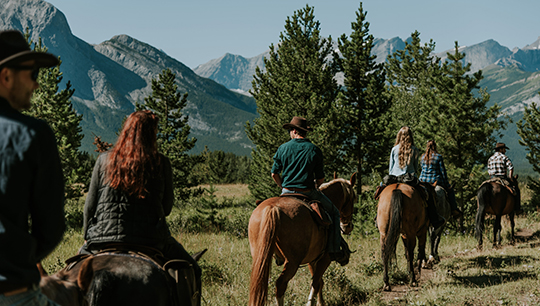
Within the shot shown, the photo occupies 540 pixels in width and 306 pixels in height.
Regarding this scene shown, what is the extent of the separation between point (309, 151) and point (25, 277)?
417 cm

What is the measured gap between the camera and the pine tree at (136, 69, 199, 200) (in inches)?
869

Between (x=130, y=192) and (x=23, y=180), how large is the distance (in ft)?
4.69

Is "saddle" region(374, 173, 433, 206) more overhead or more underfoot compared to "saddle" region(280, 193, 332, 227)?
more overhead

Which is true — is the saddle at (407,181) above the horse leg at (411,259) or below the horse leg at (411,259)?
above

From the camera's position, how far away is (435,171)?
9500 millimetres

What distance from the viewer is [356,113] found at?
74.1 ft

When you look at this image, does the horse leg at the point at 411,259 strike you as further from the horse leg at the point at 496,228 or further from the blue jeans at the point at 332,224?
the horse leg at the point at 496,228

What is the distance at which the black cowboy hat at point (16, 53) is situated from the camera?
1.72 metres

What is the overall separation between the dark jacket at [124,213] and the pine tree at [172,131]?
18.9 metres

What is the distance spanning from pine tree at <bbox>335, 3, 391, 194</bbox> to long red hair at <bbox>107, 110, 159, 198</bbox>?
19.8 metres

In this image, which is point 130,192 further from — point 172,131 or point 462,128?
point 172,131

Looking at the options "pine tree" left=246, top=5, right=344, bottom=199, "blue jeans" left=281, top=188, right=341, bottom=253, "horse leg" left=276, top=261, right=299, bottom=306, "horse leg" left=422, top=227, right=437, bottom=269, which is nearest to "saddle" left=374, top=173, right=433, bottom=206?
"horse leg" left=422, top=227, right=437, bottom=269

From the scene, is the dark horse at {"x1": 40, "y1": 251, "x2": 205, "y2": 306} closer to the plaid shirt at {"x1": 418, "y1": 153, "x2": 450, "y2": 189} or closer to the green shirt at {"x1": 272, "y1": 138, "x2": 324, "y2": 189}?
the green shirt at {"x1": 272, "y1": 138, "x2": 324, "y2": 189}

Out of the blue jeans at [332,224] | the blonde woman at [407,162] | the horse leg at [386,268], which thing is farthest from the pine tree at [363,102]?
the blue jeans at [332,224]
